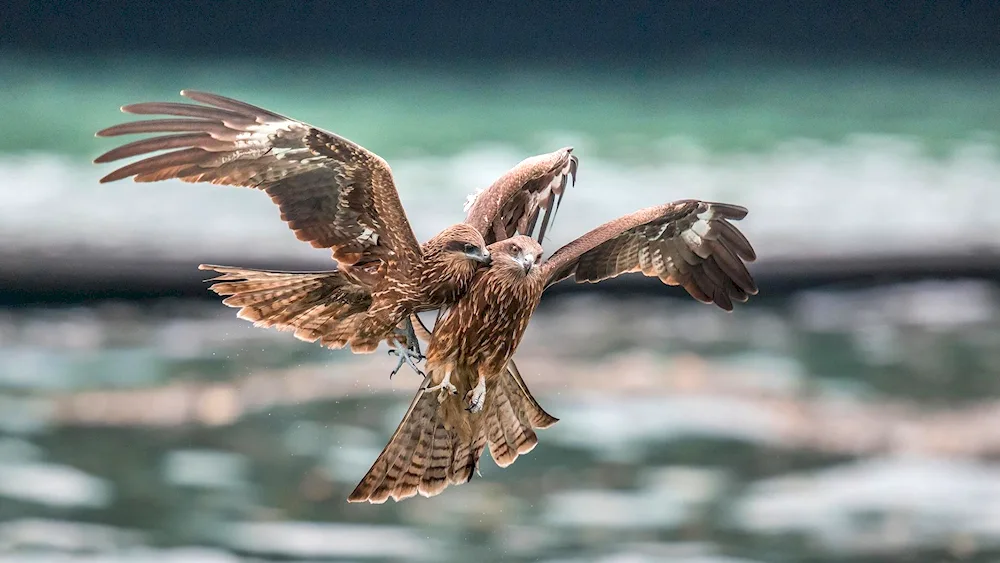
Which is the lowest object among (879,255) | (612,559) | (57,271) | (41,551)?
(41,551)

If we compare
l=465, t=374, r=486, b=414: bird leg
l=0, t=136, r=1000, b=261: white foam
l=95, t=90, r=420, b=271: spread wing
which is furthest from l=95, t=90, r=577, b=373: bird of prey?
l=0, t=136, r=1000, b=261: white foam

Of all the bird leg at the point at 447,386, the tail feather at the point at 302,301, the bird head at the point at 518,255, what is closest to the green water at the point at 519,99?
the tail feather at the point at 302,301

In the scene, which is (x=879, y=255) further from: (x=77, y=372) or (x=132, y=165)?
(x=132, y=165)

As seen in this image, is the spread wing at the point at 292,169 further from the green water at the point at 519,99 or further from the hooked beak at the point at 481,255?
the green water at the point at 519,99

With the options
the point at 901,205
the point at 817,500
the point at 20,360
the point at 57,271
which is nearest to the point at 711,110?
the point at 901,205

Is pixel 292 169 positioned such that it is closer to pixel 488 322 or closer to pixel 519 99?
pixel 488 322

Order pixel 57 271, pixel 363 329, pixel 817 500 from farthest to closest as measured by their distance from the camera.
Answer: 1. pixel 817 500
2. pixel 57 271
3. pixel 363 329
